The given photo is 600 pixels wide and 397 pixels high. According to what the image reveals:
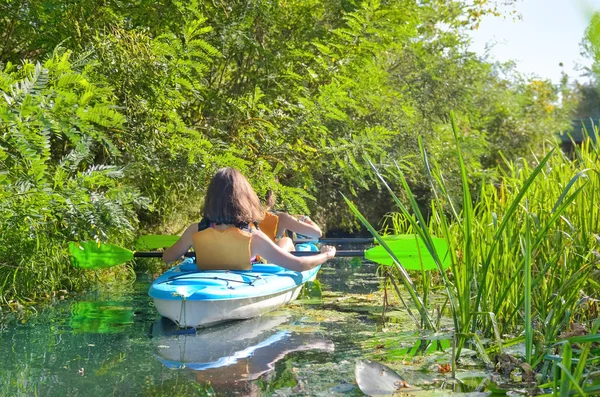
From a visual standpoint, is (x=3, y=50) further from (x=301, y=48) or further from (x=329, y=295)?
(x=329, y=295)

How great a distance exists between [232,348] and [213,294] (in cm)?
49

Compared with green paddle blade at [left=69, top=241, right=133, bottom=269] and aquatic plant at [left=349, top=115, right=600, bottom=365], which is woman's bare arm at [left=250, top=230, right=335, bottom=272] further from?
aquatic plant at [left=349, top=115, right=600, bottom=365]

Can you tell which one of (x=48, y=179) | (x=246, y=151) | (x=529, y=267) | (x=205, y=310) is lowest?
(x=205, y=310)

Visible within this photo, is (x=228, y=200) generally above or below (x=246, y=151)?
below

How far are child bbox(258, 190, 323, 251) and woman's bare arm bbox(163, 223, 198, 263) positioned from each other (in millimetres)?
1300

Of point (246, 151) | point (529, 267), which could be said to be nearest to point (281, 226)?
point (246, 151)

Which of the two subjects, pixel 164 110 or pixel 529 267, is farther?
pixel 164 110

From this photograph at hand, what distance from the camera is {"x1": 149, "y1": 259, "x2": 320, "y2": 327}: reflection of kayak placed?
5.19m

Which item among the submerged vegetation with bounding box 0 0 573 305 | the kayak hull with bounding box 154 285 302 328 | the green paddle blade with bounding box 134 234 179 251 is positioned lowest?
the kayak hull with bounding box 154 285 302 328

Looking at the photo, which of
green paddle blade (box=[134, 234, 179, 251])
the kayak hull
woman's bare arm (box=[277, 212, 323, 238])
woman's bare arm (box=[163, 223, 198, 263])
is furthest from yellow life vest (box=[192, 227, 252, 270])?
green paddle blade (box=[134, 234, 179, 251])

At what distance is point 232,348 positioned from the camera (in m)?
4.83

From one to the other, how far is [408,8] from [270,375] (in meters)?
6.09

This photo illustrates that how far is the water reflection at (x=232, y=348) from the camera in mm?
3988

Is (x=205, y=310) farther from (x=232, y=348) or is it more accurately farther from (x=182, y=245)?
(x=182, y=245)
